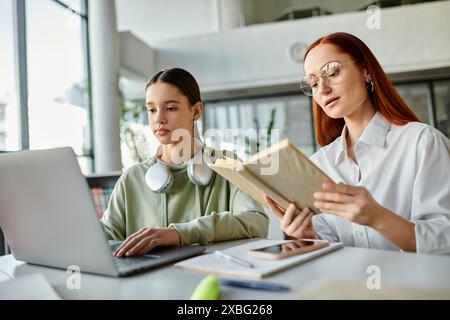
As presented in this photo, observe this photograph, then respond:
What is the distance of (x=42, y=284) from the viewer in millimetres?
768

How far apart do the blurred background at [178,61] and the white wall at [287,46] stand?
2cm

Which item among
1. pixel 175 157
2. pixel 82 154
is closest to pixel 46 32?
pixel 82 154

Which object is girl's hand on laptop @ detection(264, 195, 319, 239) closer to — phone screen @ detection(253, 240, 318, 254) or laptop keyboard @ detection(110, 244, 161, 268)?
phone screen @ detection(253, 240, 318, 254)

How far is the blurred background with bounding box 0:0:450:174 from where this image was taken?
418cm

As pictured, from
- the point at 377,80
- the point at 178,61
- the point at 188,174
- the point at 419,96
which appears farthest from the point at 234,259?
the point at 419,96

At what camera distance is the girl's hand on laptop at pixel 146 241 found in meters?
1.00

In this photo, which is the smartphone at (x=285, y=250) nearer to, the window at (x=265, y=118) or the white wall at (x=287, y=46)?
the white wall at (x=287, y=46)

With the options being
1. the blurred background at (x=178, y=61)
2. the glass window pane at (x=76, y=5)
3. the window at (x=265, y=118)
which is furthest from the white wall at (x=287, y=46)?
the glass window pane at (x=76, y=5)

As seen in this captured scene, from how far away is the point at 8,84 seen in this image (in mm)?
3848

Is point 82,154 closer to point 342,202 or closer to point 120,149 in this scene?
point 120,149

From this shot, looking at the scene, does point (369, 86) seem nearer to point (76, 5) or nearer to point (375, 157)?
point (375, 157)

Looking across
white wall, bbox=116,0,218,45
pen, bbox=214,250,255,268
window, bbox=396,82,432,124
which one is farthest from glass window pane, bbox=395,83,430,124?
pen, bbox=214,250,255,268

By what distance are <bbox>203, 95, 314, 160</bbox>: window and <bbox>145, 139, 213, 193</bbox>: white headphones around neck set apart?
5038 millimetres
